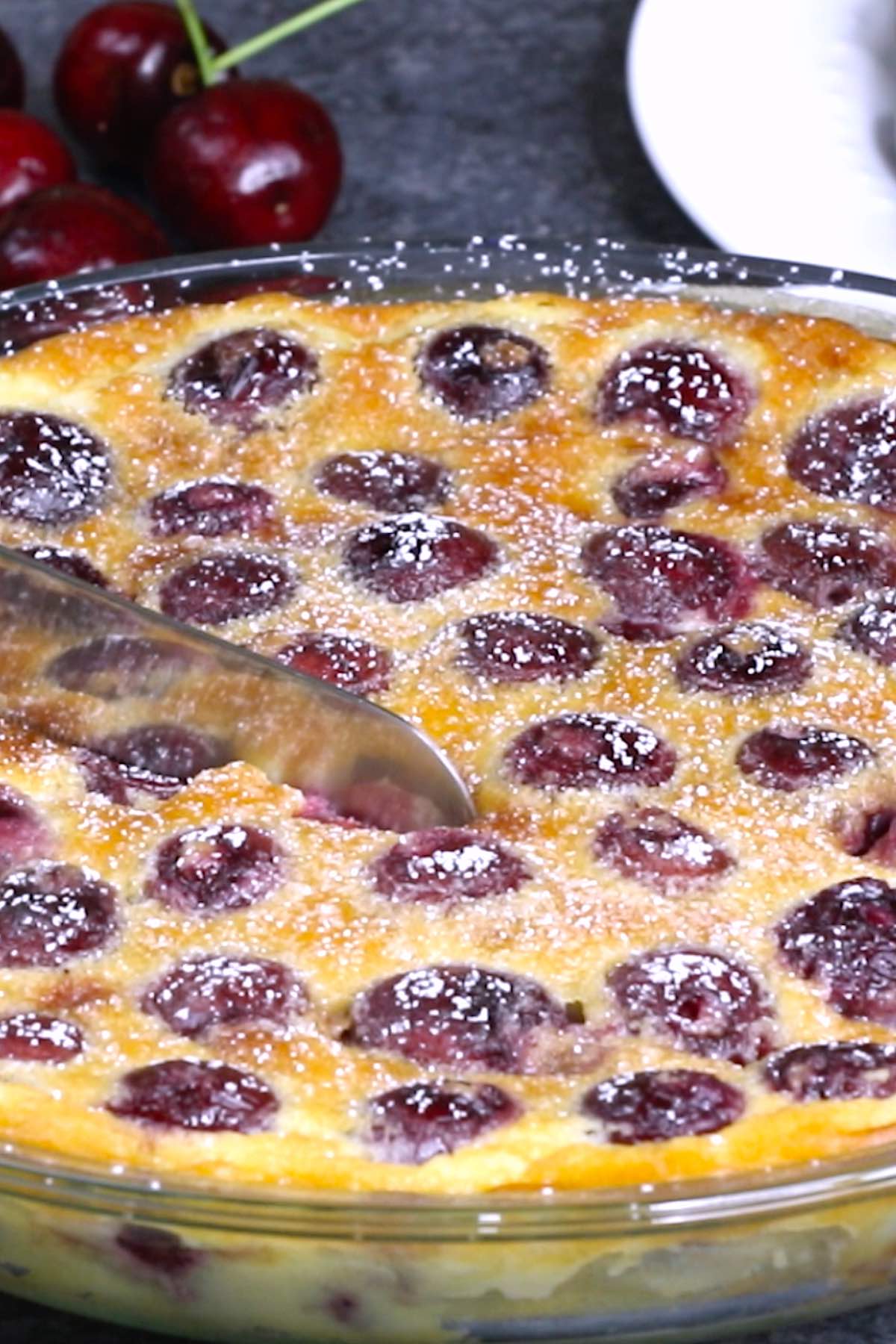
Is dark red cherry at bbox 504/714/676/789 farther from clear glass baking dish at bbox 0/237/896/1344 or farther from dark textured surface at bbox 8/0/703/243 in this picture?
dark textured surface at bbox 8/0/703/243

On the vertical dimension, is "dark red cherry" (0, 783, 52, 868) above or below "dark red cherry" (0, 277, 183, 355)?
below

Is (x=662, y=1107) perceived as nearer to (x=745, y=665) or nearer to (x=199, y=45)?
(x=745, y=665)

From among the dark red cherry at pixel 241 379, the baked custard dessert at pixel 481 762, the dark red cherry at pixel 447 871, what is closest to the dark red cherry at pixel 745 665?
the baked custard dessert at pixel 481 762

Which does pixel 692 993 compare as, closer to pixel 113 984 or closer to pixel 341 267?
pixel 113 984

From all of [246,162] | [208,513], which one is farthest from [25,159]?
[208,513]

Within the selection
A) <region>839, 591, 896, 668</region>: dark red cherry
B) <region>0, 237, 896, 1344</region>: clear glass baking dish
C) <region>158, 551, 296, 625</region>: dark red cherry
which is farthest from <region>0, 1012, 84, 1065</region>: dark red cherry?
<region>839, 591, 896, 668</region>: dark red cherry

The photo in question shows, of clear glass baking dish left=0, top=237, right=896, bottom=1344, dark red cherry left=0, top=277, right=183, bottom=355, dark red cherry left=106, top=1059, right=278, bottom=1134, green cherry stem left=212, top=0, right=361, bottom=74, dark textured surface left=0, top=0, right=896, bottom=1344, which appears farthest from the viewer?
dark textured surface left=0, top=0, right=896, bottom=1344

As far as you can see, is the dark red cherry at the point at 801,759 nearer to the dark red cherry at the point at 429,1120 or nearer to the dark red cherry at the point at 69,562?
the dark red cherry at the point at 429,1120
